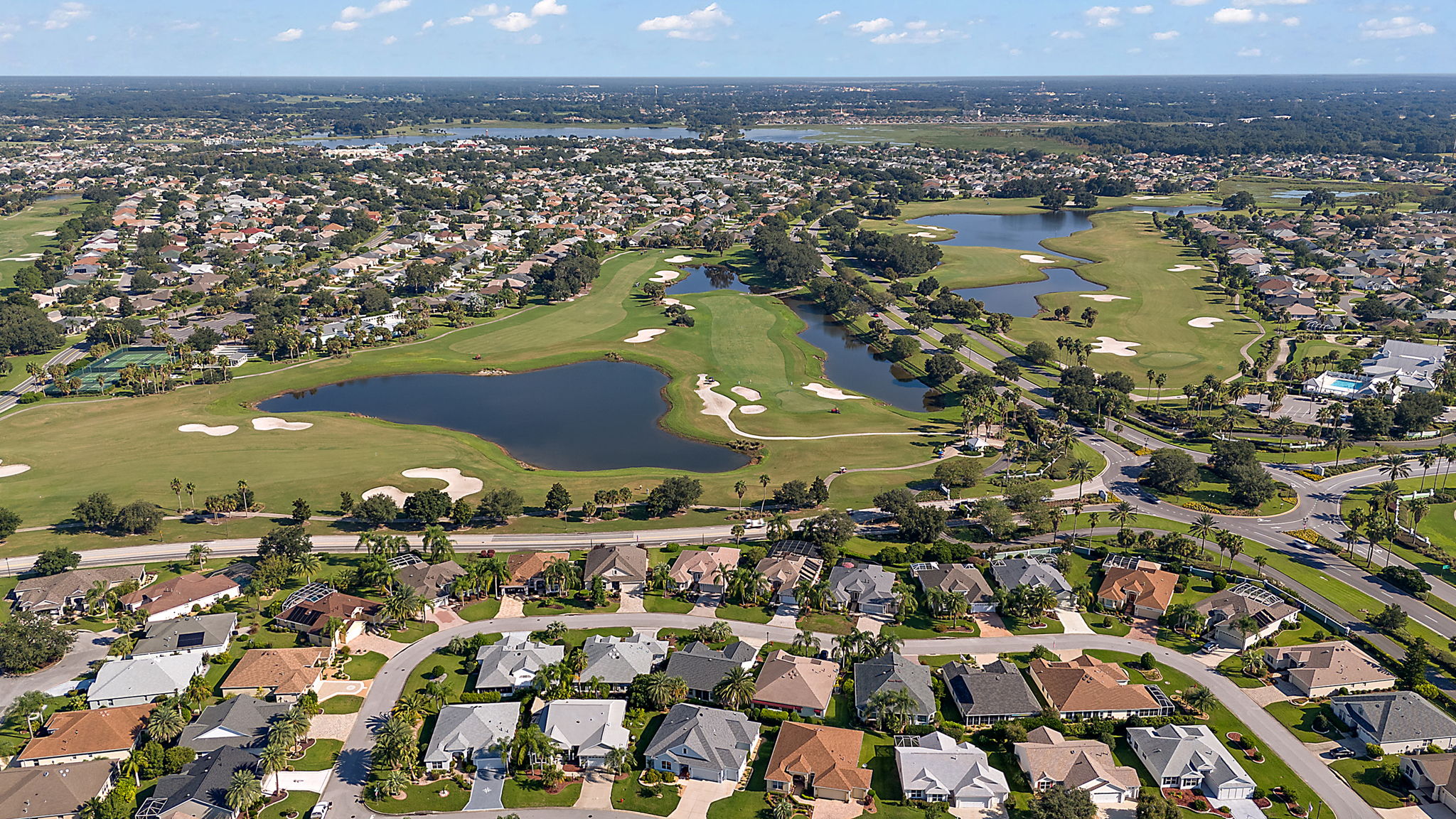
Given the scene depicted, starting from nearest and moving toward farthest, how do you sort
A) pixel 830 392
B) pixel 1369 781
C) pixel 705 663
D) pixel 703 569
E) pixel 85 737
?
pixel 1369 781, pixel 85 737, pixel 705 663, pixel 703 569, pixel 830 392

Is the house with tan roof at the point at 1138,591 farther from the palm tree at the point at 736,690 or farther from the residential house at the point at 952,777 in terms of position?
the palm tree at the point at 736,690

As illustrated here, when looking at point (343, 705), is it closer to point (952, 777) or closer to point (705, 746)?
point (705, 746)

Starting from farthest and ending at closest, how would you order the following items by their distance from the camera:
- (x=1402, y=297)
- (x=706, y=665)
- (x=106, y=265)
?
(x=106, y=265) → (x=1402, y=297) → (x=706, y=665)

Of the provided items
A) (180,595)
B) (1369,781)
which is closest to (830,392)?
(1369,781)

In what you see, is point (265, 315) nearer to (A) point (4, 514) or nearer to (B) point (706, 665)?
(A) point (4, 514)

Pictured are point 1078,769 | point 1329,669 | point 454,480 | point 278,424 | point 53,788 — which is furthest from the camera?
point 278,424

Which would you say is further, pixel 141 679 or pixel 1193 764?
pixel 141 679

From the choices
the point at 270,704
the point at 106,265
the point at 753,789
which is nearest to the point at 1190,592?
the point at 753,789

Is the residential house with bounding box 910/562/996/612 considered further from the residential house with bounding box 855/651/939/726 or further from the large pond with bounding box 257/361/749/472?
the large pond with bounding box 257/361/749/472
